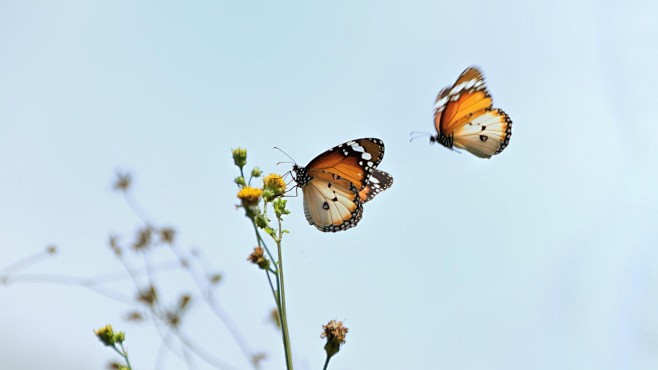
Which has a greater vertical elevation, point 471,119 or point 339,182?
point 471,119

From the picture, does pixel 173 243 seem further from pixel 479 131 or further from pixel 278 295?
pixel 479 131

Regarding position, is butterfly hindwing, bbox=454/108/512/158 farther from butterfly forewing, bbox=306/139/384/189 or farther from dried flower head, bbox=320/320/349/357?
dried flower head, bbox=320/320/349/357

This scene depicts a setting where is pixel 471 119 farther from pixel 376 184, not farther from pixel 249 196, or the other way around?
pixel 249 196

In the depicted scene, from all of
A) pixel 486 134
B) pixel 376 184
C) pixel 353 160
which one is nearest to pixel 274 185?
pixel 353 160

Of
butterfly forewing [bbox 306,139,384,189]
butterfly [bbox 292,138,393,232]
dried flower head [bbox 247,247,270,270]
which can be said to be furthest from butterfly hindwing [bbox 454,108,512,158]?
dried flower head [bbox 247,247,270,270]

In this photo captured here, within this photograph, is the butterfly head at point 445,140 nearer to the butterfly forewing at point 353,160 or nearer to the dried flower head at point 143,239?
the butterfly forewing at point 353,160

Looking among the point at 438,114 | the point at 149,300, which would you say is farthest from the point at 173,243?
the point at 438,114

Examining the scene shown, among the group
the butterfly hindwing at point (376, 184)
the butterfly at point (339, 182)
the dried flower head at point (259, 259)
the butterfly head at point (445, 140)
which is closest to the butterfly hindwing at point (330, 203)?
the butterfly at point (339, 182)
